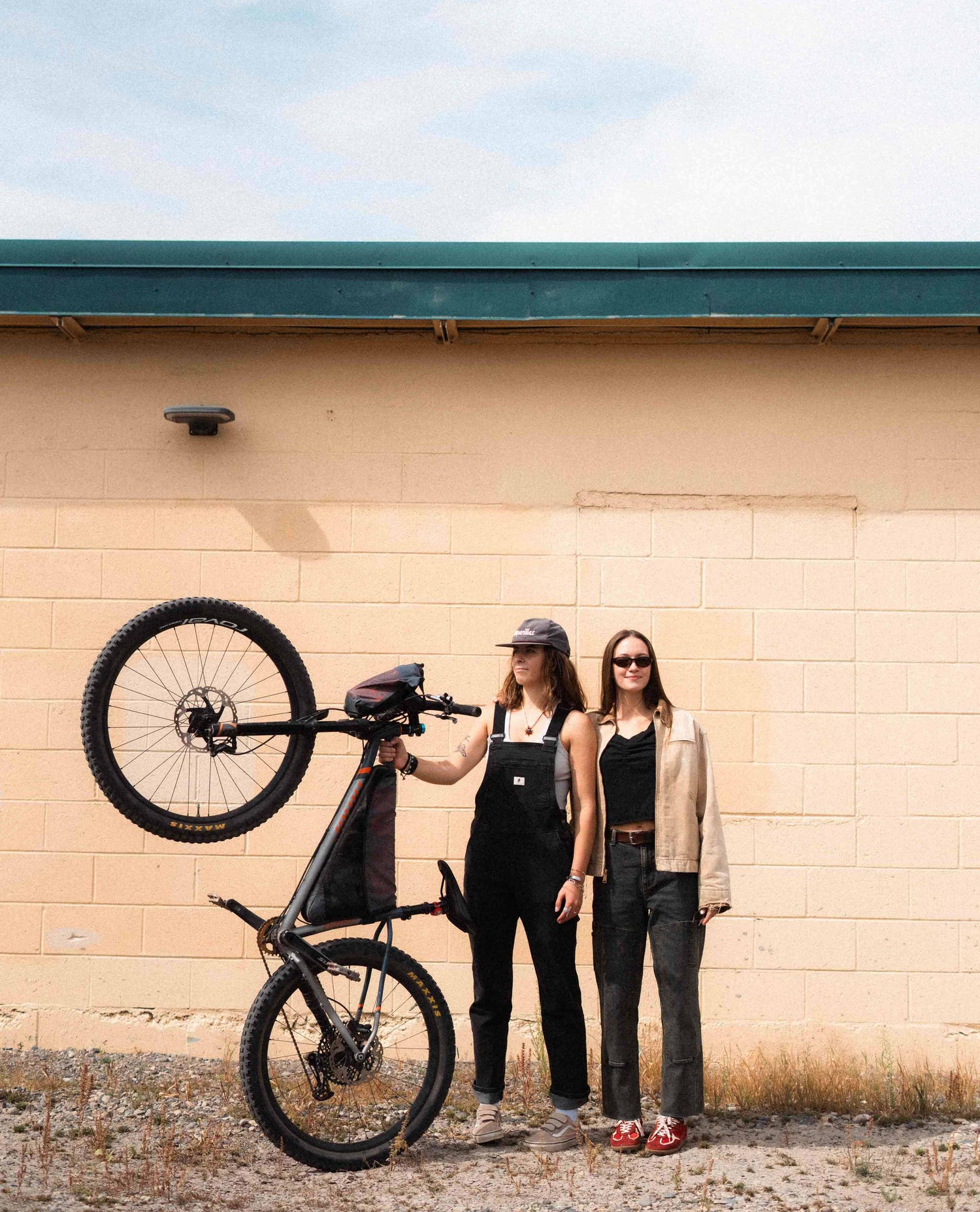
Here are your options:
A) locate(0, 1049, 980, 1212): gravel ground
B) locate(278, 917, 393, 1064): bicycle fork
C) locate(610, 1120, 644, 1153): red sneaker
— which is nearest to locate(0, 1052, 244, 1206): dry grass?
locate(0, 1049, 980, 1212): gravel ground

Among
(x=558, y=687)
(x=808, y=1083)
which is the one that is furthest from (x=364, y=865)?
(x=808, y=1083)

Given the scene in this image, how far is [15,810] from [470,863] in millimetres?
2367

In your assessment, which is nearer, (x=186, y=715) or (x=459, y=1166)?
(x=459, y=1166)

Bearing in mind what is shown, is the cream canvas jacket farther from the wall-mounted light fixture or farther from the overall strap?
the wall-mounted light fixture

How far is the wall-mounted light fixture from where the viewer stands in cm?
546

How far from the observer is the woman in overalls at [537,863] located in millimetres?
4277

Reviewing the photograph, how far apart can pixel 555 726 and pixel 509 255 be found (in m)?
2.33

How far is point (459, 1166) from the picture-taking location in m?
4.19

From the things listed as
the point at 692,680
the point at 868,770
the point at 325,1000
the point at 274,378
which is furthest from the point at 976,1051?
the point at 274,378

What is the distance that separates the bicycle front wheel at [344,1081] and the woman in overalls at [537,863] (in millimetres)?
214

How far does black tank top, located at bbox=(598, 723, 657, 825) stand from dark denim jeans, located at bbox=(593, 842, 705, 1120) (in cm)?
13

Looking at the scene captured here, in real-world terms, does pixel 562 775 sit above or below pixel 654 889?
above

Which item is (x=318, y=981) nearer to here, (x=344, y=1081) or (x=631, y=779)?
(x=344, y=1081)

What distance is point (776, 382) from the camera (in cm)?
559
